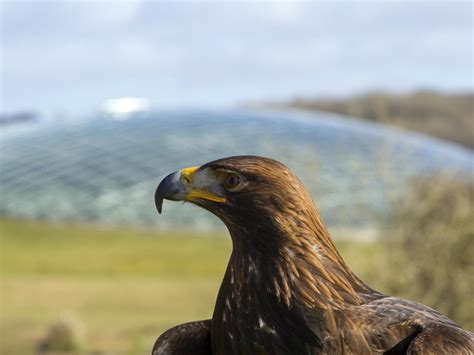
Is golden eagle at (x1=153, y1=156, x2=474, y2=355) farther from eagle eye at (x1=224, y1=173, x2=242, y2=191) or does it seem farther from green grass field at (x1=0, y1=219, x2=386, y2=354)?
green grass field at (x1=0, y1=219, x2=386, y2=354)

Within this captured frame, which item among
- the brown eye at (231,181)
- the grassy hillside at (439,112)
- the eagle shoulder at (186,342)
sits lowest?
the grassy hillside at (439,112)

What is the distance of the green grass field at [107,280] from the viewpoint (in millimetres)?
19406

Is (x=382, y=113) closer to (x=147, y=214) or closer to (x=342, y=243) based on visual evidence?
(x=342, y=243)

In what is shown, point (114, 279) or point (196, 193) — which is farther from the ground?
point (196, 193)

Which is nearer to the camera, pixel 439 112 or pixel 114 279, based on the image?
pixel 114 279

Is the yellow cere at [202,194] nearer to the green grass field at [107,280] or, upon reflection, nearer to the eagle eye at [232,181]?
the eagle eye at [232,181]

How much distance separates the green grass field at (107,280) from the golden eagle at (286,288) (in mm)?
10576

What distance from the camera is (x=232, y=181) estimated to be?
363cm

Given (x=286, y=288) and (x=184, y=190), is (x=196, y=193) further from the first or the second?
(x=286, y=288)

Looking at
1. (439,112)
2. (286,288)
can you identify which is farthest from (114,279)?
(439,112)

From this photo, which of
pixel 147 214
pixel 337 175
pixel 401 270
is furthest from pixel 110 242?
pixel 401 270

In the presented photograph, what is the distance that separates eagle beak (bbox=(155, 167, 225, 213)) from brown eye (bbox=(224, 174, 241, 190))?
7 cm

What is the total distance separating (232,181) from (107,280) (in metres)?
26.0

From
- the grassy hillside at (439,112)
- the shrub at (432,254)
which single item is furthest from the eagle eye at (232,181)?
the grassy hillside at (439,112)
